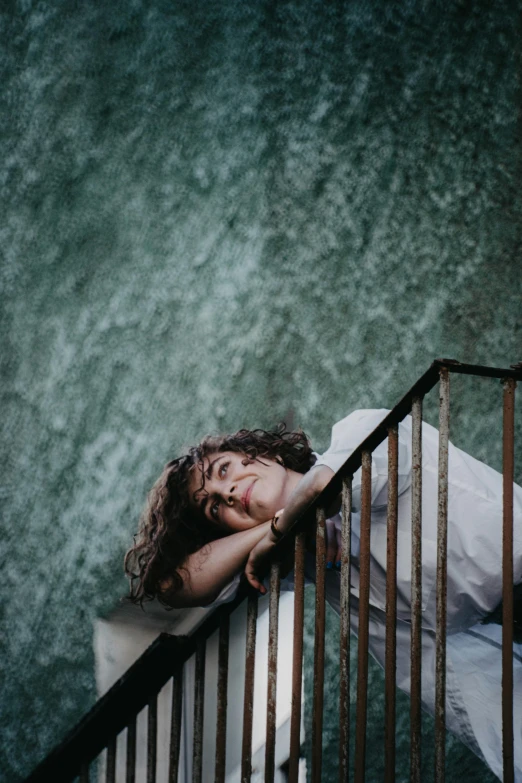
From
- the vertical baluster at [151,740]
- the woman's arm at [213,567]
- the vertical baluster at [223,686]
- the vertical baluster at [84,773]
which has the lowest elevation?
the vertical baluster at [84,773]

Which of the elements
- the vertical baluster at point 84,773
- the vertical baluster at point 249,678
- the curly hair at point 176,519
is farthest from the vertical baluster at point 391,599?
the vertical baluster at point 84,773

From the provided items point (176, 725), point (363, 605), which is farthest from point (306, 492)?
point (176, 725)

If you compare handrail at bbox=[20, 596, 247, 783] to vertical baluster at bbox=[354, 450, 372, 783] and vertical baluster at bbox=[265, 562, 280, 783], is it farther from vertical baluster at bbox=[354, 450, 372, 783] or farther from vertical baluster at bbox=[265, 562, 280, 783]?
vertical baluster at bbox=[354, 450, 372, 783]

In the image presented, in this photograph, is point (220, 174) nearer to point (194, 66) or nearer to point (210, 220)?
point (210, 220)

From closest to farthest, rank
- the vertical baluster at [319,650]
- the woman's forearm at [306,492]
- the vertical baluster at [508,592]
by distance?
the vertical baluster at [508,592] → the vertical baluster at [319,650] → the woman's forearm at [306,492]

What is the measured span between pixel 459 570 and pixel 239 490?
2.00 ft

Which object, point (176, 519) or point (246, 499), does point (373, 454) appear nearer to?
point (246, 499)

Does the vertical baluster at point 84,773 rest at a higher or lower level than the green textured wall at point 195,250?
lower

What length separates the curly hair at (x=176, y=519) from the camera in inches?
94.7

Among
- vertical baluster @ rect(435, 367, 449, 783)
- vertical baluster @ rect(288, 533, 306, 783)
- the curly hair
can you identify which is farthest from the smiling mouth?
vertical baluster @ rect(435, 367, 449, 783)

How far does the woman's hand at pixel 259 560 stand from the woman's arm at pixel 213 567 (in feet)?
0.20

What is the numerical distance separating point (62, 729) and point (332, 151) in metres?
2.08

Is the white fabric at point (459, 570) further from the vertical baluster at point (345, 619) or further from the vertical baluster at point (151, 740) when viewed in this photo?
the vertical baluster at point (151, 740)

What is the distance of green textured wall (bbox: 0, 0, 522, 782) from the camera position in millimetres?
2695
